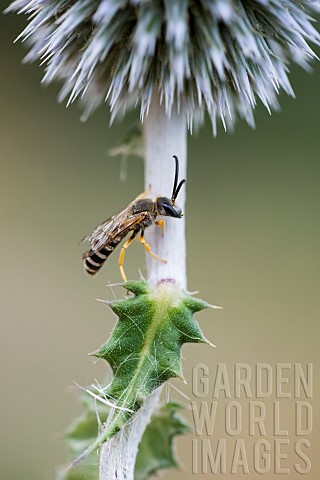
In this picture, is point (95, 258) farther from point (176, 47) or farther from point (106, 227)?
point (176, 47)

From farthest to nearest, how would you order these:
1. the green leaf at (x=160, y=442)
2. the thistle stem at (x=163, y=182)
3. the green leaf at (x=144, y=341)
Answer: the green leaf at (x=160, y=442)
the thistle stem at (x=163, y=182)
the green leaf at (x=144, y=341)

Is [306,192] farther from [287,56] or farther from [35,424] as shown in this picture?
[287,56]

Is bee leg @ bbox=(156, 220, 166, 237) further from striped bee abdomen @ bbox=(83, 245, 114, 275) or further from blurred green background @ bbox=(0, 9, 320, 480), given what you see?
blurred green background @ bbox=(0, 9, 320, 480)

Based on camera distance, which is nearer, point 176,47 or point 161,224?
point 176,47

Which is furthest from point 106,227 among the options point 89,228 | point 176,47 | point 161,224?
point 89,228

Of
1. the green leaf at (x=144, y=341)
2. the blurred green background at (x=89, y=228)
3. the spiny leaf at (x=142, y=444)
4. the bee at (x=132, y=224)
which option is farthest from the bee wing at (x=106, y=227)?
the blurred green background at (x=89, y=228)

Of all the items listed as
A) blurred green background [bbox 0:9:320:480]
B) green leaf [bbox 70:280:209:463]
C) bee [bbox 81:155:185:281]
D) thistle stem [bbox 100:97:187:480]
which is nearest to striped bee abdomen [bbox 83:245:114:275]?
bee [bbox 81:155:185:281]

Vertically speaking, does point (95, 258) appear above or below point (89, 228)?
below

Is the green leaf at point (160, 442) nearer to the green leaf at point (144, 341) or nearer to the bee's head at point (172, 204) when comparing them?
the green leaf at point (144, 341)
